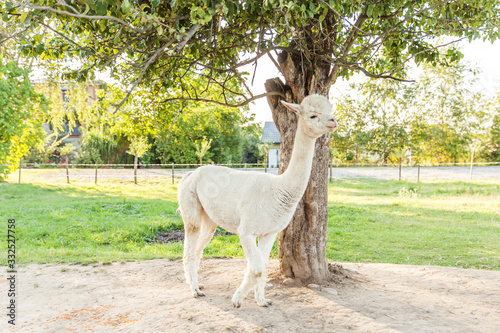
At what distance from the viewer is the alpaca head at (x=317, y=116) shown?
3.35 metres

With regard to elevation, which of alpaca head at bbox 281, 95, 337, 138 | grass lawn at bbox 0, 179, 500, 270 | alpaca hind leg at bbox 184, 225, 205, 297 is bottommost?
grass lawn at bbox 0, 179, 500, 270

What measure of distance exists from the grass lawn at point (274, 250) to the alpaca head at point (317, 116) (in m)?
3.95

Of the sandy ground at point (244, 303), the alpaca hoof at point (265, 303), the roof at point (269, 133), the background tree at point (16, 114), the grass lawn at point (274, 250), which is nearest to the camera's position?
the sandy ground at point (244, 303)

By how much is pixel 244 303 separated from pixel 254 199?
4.11 feet

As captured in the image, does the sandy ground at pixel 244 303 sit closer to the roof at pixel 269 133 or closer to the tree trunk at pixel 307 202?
the tree trunk at pixel 307 202

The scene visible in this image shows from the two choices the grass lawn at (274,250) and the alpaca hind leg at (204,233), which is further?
the grass lawn at (274,250)

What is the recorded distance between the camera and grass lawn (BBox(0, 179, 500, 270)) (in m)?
6.74

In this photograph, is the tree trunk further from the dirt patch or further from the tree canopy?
the dirt patch

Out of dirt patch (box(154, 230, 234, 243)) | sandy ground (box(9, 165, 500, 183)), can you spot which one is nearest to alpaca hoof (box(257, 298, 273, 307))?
dirt patch (box(154, 230, 234, 243))

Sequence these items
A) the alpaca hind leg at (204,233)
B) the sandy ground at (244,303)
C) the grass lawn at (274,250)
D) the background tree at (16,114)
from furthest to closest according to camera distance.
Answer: the background tree at (16,114) < the grass lawn at (274,250) < the alpaca hind leg at (204,233) < the sandy ground at (244,303)

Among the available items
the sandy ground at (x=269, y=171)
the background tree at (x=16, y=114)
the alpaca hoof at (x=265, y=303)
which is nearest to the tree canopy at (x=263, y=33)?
the alpaca hoof at (x=265, y=303)

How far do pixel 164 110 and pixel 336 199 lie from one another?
8.93m

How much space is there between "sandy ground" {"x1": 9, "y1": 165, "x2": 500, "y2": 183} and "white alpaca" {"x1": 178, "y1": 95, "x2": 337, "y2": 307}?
14204 millimetres

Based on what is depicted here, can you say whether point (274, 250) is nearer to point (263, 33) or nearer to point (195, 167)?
point (263, 33)
